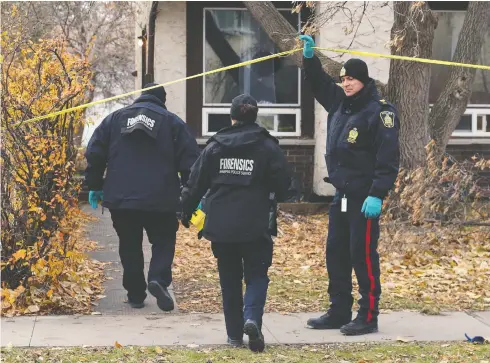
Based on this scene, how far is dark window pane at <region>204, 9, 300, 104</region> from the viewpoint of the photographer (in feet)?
52.0

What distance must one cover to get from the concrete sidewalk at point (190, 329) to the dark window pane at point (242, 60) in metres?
9.06

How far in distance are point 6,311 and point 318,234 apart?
660 centimetres

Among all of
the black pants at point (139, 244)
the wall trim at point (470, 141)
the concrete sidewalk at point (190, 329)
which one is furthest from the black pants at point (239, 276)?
the wall trim at point (470, 141)

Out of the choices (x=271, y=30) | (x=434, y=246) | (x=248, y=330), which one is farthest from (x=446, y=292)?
(x=271, y=30)

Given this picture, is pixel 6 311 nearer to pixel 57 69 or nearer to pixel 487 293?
pixel 57 69

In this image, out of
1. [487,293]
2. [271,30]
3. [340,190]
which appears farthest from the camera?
[271,30]

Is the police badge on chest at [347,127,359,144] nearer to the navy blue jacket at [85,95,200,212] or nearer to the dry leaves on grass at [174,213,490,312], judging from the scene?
the navy blue jacket at [85,95,200,212]

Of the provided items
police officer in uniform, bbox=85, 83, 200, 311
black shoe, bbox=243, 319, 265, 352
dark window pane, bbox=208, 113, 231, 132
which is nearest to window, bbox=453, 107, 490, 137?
dark window pane, bbox=208, 113, 231, 132

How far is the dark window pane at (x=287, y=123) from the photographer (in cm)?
1595

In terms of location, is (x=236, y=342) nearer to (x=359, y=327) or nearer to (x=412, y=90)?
(x=359, y=327)

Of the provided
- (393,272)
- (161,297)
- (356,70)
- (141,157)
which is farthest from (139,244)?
(393,272)

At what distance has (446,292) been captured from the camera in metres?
8.29

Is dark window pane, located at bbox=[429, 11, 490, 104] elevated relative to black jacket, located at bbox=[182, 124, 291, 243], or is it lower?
elevated

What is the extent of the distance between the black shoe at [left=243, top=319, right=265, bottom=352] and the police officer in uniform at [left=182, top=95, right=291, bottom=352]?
1.8 inches
